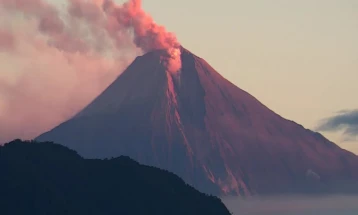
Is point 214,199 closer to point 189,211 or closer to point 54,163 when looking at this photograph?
point 189,211

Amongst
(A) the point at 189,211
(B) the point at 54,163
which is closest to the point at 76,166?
(B) the point at 54,163

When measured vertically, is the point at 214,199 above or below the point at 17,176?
above

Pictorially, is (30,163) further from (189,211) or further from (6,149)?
(189,211)

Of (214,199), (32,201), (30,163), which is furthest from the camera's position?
(214,199)

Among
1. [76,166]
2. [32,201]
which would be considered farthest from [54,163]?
[32,201]

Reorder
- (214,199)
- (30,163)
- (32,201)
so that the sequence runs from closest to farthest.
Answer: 1. (32,201)
2. (30,163)
3. (214,199)

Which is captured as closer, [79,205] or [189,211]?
[79,205]
